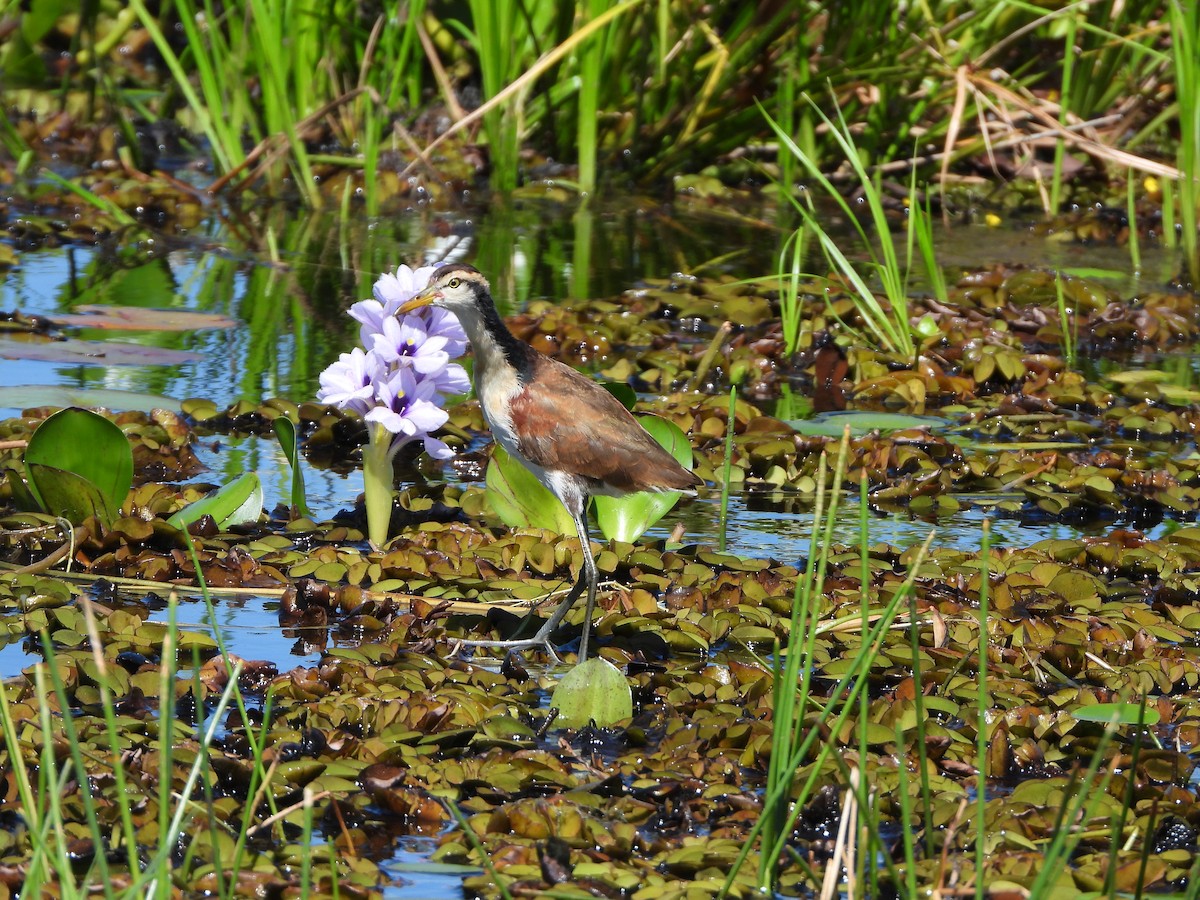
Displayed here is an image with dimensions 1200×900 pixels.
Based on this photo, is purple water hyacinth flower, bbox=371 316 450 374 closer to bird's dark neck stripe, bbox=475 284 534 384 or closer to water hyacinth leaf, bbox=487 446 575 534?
bird's dark neck stripe, bbox=475 284 534 384

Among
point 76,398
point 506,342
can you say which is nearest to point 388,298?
point 506,342

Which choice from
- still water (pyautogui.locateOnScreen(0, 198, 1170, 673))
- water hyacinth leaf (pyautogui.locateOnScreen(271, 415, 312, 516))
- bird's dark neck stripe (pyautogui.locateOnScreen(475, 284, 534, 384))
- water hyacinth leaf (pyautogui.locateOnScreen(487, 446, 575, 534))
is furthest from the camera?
still water (pyautogui.locateOnScreen(0, 198, 1170, 673))

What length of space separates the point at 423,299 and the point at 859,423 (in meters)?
2.10

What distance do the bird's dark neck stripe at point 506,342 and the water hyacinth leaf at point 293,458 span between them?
1.95 ft

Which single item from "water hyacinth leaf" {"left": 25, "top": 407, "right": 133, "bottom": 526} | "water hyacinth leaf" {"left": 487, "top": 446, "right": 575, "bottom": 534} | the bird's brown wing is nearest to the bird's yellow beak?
the bird's brown wing

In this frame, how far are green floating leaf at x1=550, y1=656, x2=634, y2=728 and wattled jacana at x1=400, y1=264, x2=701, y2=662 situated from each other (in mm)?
470

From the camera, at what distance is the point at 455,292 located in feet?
13.6

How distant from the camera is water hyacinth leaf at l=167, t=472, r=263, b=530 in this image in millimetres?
4359

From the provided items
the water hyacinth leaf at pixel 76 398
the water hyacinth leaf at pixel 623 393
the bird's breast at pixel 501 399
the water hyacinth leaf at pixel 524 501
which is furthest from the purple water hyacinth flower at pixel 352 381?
the water hyacinth leaf at pixel 76 398

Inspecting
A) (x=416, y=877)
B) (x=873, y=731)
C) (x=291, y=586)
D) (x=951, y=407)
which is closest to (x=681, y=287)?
(x=951, y=407)

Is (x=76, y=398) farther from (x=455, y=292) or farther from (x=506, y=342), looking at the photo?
(x=506, y=342)

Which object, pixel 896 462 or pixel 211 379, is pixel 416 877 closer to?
pixel 896 462

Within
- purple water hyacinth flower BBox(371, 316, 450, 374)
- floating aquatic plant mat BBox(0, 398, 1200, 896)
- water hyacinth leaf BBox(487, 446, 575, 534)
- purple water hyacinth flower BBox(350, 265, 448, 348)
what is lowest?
floating aquatic plant mat BBox(0, 398, 1200, 896)

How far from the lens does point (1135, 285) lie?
7844mm
